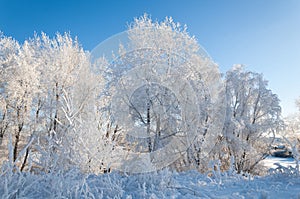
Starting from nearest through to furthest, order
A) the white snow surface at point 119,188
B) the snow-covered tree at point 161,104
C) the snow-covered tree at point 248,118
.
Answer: the white snow surface at point 119,188
the snow-covered tree at point 161,104
the snow-covered tree at point 248,118

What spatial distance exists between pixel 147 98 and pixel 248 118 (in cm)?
605

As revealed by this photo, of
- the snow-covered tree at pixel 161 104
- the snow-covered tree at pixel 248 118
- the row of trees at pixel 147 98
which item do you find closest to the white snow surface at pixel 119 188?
the row of trees at pixel 147 98

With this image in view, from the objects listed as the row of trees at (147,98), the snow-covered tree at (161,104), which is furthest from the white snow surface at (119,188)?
the snow-covered tree at (161,104)

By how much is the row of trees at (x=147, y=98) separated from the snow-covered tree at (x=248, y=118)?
5 centimetres

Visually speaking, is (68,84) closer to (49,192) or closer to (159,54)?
(159,54)

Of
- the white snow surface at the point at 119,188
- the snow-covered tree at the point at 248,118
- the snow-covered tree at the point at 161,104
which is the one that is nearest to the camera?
the white snow surface at the point at 119,188

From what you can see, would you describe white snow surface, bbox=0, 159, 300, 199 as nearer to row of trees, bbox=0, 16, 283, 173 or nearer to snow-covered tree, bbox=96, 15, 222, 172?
row of trees, bbox=0, 16, 283, 173

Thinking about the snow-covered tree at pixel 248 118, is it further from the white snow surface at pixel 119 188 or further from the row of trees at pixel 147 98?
the white snow surface at pixel 119 188

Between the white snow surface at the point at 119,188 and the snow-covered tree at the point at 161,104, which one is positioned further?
the snow-covered tree at the point at 161,104

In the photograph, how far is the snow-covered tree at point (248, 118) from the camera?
1041cm

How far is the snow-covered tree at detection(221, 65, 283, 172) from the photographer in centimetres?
1041

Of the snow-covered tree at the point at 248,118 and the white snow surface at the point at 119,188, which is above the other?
the snow-covered tree at the point at 248,118

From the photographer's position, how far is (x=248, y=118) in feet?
37.0

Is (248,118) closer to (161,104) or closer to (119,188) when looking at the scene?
(161,104)
